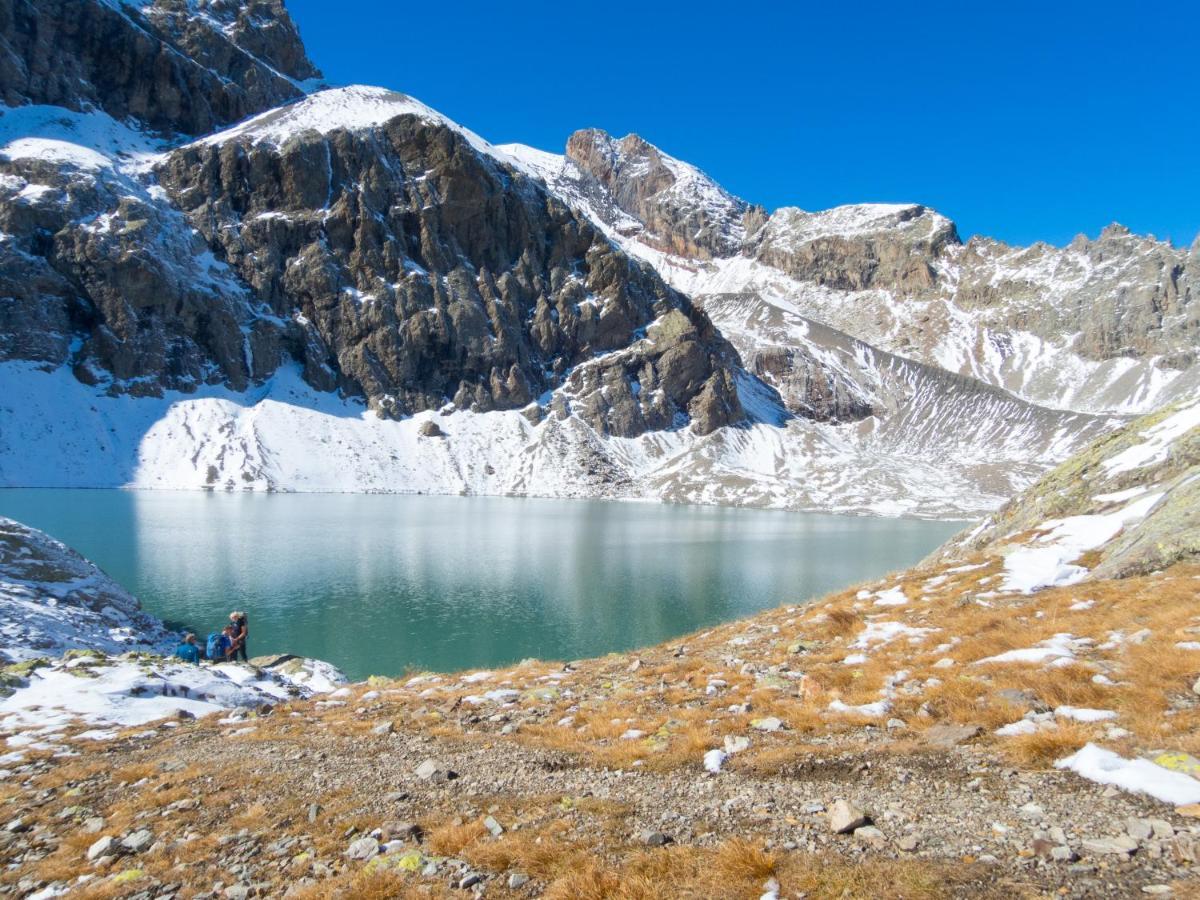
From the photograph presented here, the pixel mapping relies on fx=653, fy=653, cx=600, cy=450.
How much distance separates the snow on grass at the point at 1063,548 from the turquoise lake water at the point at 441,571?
25.9 m

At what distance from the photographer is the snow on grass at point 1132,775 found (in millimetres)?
5938

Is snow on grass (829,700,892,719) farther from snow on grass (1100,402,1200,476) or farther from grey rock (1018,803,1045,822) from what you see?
snow on grass (1100,402,1200,476)

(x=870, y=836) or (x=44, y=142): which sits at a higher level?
(x=44, y=142)

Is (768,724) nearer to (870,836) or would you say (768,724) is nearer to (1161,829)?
(870,836)

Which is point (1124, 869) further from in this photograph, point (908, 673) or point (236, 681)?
point (236, 681)

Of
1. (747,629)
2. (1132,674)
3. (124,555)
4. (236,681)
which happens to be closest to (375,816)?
(1132,674)

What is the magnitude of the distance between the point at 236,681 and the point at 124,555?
52478 millimetres

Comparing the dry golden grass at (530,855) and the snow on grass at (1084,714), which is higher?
the snow on grass at (1084,714)

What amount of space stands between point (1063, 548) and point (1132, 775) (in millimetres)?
12814

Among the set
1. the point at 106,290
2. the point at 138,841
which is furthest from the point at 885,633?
the point at 106,290

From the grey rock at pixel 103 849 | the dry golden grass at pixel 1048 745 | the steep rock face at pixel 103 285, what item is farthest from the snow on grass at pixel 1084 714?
the steep rock face at pixel 103 285

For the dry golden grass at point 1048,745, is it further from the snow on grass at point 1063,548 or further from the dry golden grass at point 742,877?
the snow on grass at point 1063,548

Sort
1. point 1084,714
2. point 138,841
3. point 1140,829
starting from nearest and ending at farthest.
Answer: point 1140,829 → point 1084,714 → point 138,841

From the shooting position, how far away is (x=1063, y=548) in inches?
675
